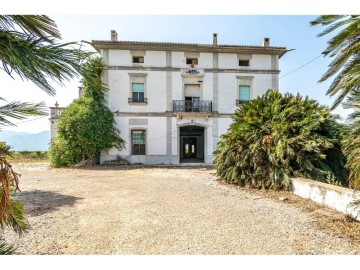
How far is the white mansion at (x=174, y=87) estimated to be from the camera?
14828mm

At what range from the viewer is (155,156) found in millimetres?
15023

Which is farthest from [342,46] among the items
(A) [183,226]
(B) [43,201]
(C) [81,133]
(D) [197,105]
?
(C) [81,133]

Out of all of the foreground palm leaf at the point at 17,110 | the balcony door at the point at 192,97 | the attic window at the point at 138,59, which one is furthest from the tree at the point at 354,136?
the attic window at the point at 138,59

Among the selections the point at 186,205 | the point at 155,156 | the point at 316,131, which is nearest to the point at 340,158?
the point at 316,131

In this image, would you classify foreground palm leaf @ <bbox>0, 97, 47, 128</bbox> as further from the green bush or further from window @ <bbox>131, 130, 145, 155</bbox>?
window @ <bbox>131, 130, 145, 155</bbox>

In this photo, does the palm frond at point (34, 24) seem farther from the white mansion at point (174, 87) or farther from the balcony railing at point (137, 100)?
the balcony railing at point (137, 100)

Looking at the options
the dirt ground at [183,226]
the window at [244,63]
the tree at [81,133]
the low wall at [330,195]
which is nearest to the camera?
the dirt ground at [183,226]

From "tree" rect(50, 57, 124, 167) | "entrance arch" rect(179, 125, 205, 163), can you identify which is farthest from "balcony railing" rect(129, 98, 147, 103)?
"entrance arch" rect(179, 125, 205, 163)

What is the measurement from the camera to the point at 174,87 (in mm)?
15203

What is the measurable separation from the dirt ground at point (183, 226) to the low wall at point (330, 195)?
165mm

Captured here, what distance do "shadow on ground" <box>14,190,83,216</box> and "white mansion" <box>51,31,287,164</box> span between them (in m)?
8.68

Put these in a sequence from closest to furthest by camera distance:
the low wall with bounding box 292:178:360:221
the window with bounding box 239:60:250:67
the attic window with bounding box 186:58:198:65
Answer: the low wall with bounding box 292:178:360:221 → the attic window with bounding box 186:58:198:65 → the window with bounding box 239:60:250:67

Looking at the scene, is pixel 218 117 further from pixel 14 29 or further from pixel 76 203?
pixel 14 29

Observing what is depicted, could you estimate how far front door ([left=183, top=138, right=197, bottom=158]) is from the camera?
70.3ft
